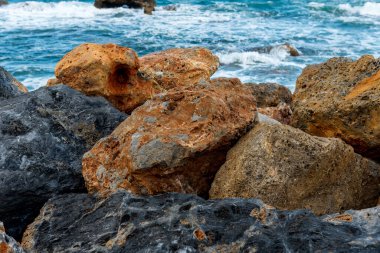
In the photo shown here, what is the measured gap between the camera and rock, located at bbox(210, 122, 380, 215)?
303 centimetres

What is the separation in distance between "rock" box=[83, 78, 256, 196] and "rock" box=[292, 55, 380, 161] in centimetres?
66

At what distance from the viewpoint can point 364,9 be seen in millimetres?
22703

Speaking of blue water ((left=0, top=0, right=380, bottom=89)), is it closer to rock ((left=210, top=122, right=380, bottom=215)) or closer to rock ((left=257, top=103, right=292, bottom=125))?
rock ((left=257, top=103, right=292, bottom=125))

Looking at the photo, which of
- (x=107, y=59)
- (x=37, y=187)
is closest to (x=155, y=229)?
(x=37, y=187)

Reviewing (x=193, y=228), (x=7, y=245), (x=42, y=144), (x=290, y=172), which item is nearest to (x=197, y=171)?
(x=290, y=172)

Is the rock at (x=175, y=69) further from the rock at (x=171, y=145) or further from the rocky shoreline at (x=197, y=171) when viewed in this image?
the rock at (x=171, y=145)

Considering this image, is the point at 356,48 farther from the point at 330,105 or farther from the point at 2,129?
the point at 2,129

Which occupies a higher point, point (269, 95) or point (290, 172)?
point (290, 172)

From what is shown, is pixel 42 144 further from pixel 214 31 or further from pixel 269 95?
pixel 214 31

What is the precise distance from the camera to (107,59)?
5.05 metres

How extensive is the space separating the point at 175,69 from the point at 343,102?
239cm

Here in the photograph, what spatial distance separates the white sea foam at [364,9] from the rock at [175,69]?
697 inches

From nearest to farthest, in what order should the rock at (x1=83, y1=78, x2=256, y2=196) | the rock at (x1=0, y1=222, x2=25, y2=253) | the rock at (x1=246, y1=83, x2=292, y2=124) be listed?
the rock at (x1=0, y1=222, x2=25, y2=253) < the rock at (x1=83, y1=78, x2=256, y2=196) < the rock at (x1=246, y1=83, x2=292, y2=124)

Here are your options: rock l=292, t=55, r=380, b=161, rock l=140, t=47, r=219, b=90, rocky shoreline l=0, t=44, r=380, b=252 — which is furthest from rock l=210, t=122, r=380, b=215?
rock l=140, t=47, r=219, b=90
